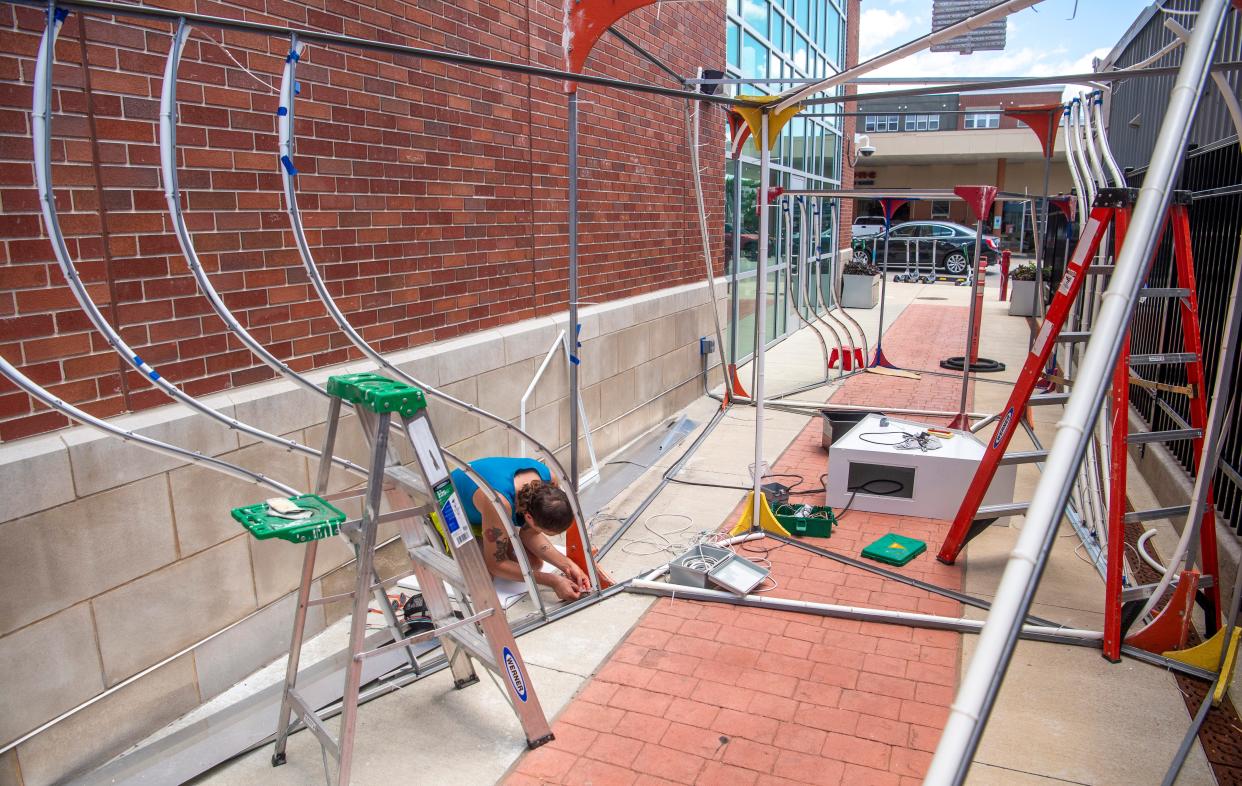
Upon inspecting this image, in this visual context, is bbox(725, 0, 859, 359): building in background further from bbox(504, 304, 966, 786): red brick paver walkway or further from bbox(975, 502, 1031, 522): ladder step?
bbox(504, 304, 966, 786): red brick paver walkway

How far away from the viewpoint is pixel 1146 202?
1791 millimetres

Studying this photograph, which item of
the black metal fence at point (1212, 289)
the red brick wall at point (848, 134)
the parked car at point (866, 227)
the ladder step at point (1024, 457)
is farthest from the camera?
the parked car at point (866, 227)

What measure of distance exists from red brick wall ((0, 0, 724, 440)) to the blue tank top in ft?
2.70

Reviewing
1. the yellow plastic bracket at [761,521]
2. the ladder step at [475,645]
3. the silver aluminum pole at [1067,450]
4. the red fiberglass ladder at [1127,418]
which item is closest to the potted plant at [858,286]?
the yellow plastic bracket at [761,521]

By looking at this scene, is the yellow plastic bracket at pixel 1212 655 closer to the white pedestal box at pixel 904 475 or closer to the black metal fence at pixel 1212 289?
the black metal fence at pixel 1212 289

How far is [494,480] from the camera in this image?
4379 millimetres

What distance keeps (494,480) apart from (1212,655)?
11.1 feet

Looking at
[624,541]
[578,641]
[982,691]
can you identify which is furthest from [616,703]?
[982,691]

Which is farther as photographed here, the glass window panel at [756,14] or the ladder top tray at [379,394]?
the glass window panel at [756,14]

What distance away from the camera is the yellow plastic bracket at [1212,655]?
141 inches

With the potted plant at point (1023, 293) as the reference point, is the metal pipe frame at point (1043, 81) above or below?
above

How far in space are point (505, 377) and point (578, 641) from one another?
6.70 feet

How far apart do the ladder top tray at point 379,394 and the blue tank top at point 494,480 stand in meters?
1.39

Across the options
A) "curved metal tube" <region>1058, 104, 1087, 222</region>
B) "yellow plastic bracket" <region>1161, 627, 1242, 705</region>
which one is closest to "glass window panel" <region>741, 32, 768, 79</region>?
"curved metal tube" <region>1058, 104, 1087, 222</region>
